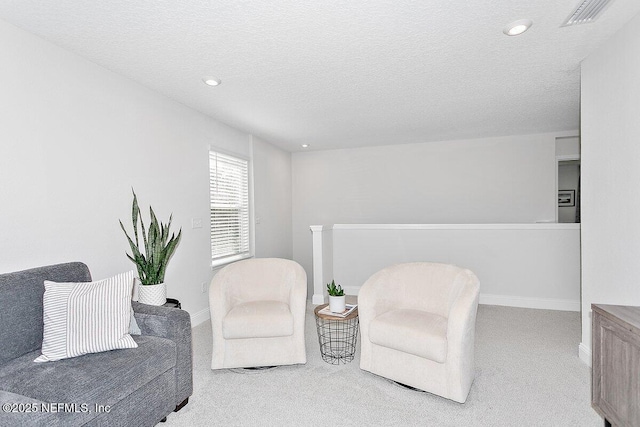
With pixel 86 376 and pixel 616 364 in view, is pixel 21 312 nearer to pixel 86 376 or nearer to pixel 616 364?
pixel 86 376

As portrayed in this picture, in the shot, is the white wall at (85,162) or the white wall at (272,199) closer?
the white wall at (85,162)

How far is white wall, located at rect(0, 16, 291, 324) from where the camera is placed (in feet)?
7.02

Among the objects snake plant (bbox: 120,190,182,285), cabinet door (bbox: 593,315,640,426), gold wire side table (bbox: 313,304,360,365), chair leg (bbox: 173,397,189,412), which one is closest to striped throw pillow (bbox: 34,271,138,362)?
chair leg (bbox: 173,397,189,412)

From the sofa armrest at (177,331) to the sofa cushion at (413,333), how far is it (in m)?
1.22

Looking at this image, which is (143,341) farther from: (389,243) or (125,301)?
(389,243)

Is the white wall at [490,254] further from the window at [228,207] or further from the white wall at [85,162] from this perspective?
the white wall at [85,162]

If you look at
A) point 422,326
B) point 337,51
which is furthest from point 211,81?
point 422,326

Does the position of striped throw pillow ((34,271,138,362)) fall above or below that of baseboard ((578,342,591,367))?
above

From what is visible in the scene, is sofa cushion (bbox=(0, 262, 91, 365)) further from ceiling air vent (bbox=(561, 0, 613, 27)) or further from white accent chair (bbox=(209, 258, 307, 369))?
ceiling air vent (bbox=(561, 0, 613, 27))

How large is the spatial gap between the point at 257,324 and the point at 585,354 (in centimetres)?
255

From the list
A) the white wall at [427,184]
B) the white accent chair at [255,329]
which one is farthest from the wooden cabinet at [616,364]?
the white wall at [427,184]

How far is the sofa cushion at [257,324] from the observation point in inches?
99.0

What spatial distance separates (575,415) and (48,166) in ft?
11.9

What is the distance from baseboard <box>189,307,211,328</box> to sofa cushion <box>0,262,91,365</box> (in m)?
1.90
